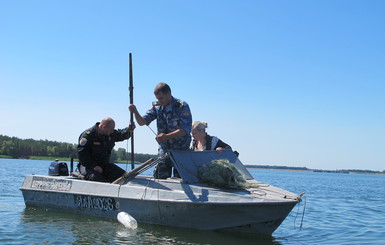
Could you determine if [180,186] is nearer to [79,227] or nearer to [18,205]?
[79,227]

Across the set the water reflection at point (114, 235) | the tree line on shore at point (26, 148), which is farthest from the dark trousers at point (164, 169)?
the tree line on shore at point (26, 148)

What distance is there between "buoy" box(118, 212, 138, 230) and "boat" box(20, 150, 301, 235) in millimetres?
182

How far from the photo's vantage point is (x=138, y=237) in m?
7.25

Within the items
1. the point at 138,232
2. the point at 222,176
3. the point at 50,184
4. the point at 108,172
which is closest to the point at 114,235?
the point at 138,232

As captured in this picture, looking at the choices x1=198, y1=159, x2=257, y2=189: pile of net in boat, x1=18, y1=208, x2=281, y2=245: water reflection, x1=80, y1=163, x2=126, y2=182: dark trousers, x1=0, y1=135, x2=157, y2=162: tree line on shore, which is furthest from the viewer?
x1=0, y1=135, x2=157, y2=162: tree line on shore

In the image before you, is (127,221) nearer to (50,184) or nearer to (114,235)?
(114,235)

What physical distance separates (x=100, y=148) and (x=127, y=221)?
81.2 inches

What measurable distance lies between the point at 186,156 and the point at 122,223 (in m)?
1.75

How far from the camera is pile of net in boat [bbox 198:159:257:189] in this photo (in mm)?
7637

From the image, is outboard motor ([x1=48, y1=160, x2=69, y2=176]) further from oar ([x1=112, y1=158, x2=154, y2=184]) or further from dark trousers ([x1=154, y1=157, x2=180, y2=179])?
dark trousers ([x1=154, y1=157, x2=180, y2=179])

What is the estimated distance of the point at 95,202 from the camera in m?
8.67

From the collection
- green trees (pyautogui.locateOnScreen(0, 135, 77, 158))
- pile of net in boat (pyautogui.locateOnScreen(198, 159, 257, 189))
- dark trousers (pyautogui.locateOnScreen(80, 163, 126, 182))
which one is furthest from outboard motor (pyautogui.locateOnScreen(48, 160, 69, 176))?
green trees (pyautogui.locateOnScreen(0, 135, 77, 158))

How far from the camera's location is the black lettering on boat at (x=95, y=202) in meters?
8.42

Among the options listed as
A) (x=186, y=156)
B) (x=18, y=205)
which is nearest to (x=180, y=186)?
(x=186, y=156)
